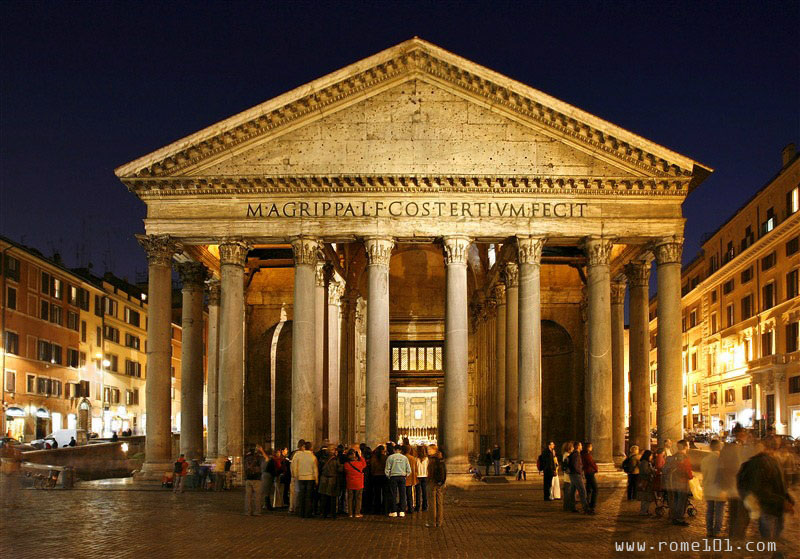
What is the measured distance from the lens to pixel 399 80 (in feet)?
101

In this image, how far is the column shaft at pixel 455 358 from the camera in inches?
1164

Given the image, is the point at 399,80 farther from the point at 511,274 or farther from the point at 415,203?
the point at 511,274

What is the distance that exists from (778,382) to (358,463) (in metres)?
36.9

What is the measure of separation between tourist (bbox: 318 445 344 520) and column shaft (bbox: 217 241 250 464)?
9916 millimetres

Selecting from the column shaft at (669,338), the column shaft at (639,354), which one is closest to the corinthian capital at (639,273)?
the column shaft at (639,354)

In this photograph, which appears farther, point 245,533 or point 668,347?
point 668,347

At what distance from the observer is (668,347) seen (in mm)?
30062

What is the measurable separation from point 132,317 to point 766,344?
4614 cm

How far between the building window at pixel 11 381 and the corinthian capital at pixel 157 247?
25220mm

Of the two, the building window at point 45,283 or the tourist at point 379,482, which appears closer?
the tourist at point 379,482

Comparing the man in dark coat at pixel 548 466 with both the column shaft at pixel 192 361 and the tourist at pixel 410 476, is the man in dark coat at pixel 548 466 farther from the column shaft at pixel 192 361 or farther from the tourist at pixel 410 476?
the column shaft at pixel 192 361

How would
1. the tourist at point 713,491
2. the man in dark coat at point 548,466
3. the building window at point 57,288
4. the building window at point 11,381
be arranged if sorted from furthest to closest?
1. the building window at point 57,288
2. the building window at point 11,381
3. the man in dark coat at point 548,466
4. the tourist at point 713,491

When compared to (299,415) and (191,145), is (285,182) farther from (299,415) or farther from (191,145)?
(299,415)

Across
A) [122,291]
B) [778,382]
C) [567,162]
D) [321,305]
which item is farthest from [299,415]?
[122,291]
